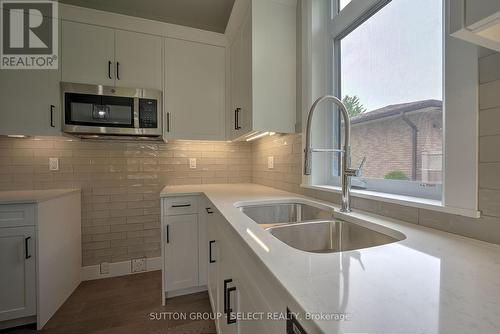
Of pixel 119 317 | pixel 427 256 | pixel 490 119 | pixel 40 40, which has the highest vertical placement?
pixel 40 40

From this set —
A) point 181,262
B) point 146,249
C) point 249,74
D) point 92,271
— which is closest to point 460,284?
point 249,74

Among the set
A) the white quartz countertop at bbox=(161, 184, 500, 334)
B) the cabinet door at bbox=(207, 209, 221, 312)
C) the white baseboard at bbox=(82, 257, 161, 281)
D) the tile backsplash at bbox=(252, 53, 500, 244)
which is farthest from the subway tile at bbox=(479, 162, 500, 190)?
the white baseboard at bbox=(82, 257, 161, 281)

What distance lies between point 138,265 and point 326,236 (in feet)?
6.67

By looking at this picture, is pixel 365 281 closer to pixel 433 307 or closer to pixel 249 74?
pixel 433 307

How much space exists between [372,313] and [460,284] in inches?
9.0

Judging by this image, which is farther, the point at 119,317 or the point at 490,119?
the point at 119,317

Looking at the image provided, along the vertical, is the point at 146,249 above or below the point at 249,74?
below

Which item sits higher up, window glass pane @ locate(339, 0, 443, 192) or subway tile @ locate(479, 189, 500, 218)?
window glass pane @ locate(339, 0, 443, 192)

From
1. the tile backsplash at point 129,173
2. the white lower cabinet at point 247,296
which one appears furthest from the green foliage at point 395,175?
the white lower cabinet at point 247,296

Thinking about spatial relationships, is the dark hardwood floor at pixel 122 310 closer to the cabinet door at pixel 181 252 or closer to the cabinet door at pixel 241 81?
the cabinet door at pixel 181 252

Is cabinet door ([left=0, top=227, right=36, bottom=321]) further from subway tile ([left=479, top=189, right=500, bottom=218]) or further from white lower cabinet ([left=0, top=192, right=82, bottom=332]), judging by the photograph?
subway tile ([left=479, top=189, right=500, bottom=218])

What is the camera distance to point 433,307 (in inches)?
13.3

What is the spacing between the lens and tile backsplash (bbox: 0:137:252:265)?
191cm

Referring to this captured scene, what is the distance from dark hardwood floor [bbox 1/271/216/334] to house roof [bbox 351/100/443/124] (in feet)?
5.44
